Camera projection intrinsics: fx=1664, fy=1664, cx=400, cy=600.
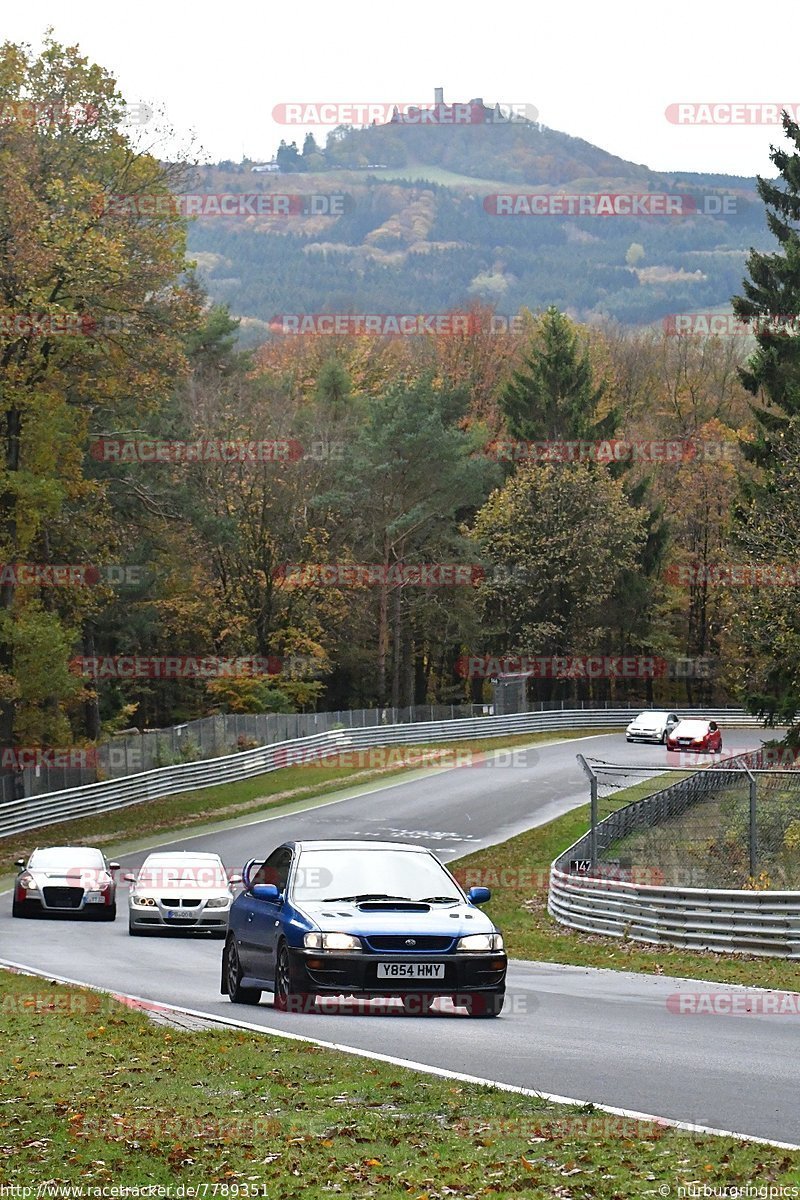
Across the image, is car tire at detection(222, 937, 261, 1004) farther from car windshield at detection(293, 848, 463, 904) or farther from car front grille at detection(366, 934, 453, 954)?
car front grille at detection(366, 934, 453, 954)

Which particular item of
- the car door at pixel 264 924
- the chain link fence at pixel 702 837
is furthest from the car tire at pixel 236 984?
the chain link fence at pixel 702 837

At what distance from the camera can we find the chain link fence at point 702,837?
2328cm

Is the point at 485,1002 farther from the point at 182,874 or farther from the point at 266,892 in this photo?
the point at 182,874

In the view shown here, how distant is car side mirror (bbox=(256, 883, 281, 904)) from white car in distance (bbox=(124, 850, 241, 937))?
1029cm

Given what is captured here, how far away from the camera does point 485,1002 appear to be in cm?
1361

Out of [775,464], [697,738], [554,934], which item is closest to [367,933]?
[554,934]

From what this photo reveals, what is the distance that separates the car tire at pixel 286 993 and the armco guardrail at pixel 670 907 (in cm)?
797

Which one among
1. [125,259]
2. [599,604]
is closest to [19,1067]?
[125,259]

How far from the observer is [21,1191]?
23.1ft

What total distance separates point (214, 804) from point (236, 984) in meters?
33.9

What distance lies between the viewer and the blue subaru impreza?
43.0 feet

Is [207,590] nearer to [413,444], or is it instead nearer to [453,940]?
[413,444]

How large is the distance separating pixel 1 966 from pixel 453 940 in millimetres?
8205

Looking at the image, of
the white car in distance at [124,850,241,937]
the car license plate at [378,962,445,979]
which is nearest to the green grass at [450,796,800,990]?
the white car in distance at [124,850,241,937]
